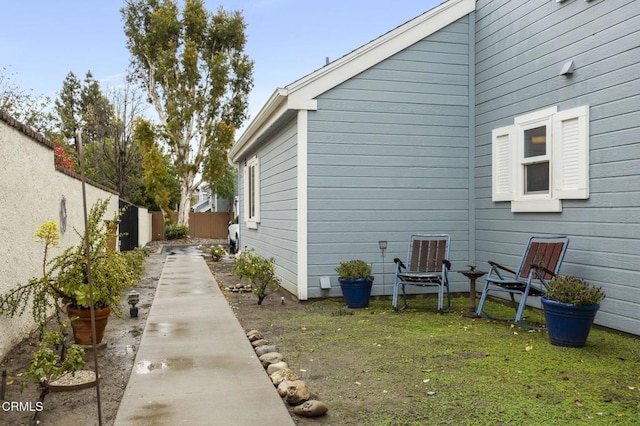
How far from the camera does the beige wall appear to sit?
414cm

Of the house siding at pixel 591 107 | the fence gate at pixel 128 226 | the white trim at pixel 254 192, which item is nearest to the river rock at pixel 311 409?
the house siding at pixel 591 107

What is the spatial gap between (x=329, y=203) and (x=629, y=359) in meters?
3.81

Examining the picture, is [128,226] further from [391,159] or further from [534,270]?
[534,270]

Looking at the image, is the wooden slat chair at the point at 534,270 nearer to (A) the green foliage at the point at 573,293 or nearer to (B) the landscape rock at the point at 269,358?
(A) the green foliage at the point at 573,293

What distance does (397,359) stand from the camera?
412cm

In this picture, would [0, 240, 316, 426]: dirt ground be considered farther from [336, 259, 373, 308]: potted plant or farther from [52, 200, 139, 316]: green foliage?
[336, 259, 373, 308]: potted plant

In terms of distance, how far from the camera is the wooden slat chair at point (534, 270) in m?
5.05

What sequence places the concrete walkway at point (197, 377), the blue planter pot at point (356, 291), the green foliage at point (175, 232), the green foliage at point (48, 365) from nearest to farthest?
the concrete walkway at point (197, 377) < the green foliage at point (48, 365) < the blue planter pot at point (356, 291) < the green foliage at point (175, 232)

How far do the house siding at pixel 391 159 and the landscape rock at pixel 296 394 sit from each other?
344 cm

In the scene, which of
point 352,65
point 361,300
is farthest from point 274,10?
point 361,300

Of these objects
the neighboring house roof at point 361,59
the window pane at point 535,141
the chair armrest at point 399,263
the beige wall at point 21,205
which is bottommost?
the chair armrest at point 399,263

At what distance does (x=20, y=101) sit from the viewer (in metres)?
20.6

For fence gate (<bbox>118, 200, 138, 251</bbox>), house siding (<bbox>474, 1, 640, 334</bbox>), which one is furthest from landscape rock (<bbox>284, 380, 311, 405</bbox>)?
fence gate (<bbox>118, 200, 138, 251</bbox>)

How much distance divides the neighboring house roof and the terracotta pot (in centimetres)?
348
